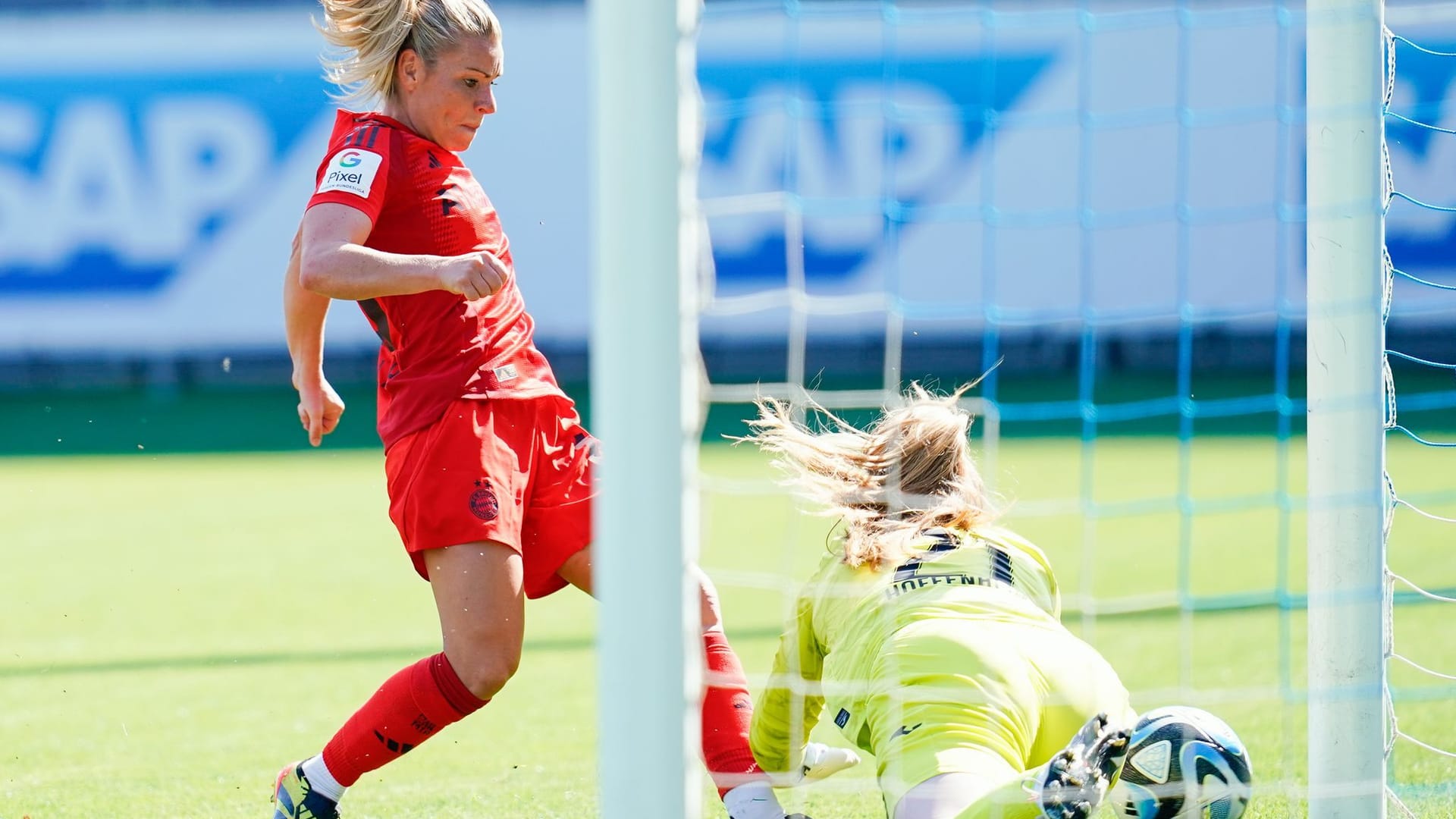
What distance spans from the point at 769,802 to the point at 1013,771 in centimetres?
57

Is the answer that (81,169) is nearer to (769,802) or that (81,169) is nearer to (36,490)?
(36,490)

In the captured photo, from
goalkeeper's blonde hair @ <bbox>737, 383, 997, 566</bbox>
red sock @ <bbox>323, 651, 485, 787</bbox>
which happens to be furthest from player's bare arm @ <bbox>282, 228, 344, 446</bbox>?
goalkeeper's blonde hair @ <bbox>737, 383, 997, 566</bbox>

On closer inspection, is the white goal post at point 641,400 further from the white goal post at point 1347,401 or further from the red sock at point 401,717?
the white goal post at point 1347,401

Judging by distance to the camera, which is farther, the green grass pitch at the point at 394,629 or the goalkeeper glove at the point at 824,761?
the green grass pitch at the point at 394,629

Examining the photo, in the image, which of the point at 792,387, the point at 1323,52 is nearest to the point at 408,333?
the point at 792,387

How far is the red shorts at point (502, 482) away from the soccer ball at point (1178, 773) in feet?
3.69

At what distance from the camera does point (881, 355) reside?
12539 millimetres

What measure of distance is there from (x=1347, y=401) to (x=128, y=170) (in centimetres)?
1134

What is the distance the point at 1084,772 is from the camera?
1950 millimetres

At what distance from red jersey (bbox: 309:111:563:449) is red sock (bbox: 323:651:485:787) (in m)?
0.44

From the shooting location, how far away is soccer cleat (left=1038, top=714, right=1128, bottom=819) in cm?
193

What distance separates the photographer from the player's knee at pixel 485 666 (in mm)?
2547

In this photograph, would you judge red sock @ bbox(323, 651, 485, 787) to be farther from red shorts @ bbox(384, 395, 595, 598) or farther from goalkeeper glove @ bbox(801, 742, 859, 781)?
goalkeeper glove @ bbox(801, 742, 859, 781)

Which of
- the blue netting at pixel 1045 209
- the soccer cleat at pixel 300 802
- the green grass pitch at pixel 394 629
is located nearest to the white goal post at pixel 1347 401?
A: the green grass pitch at pixel 394 629
